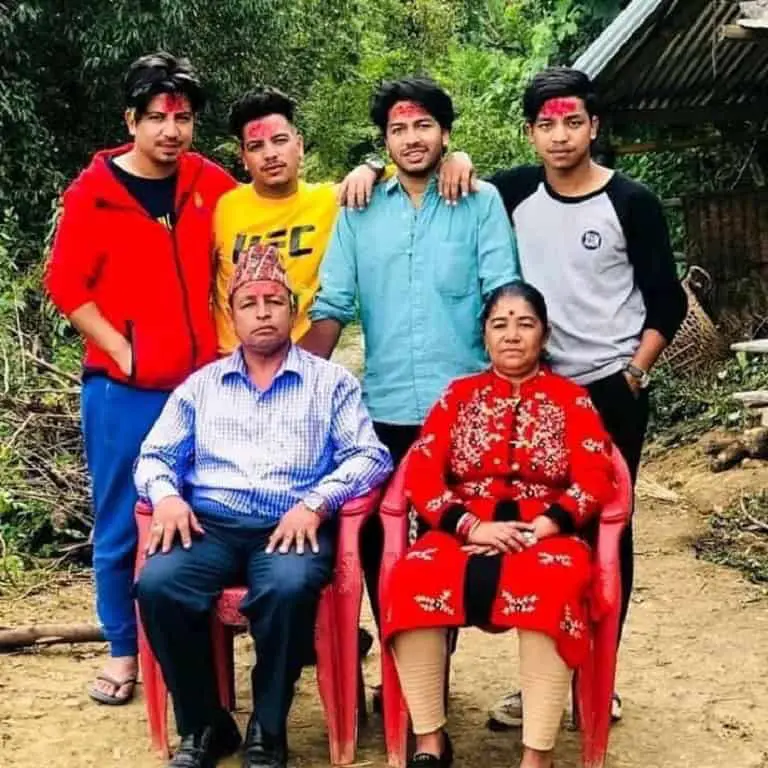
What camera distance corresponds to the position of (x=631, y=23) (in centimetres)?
790

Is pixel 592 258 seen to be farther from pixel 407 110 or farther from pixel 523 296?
pixel 407 110

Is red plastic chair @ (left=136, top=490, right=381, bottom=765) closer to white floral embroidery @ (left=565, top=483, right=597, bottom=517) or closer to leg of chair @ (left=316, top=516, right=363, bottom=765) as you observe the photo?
leg of chair @ (left=316, top=516, right=363, bottom=765)

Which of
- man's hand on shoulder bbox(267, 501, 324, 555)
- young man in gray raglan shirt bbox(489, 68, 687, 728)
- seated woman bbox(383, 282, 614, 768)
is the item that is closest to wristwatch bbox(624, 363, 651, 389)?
young man in gray raglan shirt bbox(489, 68, 687, 728)

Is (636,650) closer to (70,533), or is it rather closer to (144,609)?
(144,609)

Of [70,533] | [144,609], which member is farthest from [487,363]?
[70,533]

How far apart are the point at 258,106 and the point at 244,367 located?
806 millimetres

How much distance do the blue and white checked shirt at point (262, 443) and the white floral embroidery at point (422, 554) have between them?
278mm

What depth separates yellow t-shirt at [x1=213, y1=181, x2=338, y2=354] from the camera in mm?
3988

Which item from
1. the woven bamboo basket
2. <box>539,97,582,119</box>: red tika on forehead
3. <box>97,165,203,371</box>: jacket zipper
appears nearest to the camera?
<box>539,97,582,119</box>: red tika on forehead

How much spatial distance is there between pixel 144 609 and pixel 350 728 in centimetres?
69

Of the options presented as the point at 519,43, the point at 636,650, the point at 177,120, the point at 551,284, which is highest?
the point at 519,43

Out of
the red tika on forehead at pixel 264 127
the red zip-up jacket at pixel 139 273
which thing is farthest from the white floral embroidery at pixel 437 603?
the red tika on forehead at pixel 264 127

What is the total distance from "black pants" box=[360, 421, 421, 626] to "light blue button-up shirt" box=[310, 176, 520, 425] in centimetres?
5

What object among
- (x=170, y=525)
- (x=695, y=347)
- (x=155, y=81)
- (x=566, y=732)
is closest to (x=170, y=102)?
(x=155, y=81)
